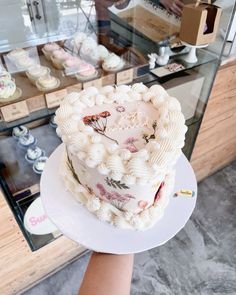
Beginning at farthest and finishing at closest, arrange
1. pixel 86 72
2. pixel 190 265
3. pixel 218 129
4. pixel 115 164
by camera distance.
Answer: pixel 218 129 → pixel 190 265 → pixel 86 72 → pixel 115 164

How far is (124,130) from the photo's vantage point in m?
0.65

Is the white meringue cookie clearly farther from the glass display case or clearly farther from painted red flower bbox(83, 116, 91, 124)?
the glass display case

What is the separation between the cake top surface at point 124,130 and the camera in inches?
23.5

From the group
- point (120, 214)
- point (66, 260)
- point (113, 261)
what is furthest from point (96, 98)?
point (66, 260)

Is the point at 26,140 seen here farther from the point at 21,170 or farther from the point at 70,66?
the point at 70,66

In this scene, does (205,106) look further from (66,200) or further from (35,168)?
(66,200)

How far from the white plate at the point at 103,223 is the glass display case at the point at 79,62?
0.32m

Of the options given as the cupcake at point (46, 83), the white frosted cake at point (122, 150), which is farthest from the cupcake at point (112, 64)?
the white frosted cake at point (122, 150)

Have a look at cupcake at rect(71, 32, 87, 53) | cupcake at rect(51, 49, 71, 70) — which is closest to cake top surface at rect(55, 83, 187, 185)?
cupcake at rect(51, 49, 71, 70)

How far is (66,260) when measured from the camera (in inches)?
65.8

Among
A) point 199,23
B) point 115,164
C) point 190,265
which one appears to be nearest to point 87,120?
point 115,164

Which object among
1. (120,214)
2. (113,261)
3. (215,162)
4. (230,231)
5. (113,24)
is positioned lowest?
(230,231)

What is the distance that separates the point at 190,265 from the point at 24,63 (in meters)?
1.50

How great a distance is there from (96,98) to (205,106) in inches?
40.2
